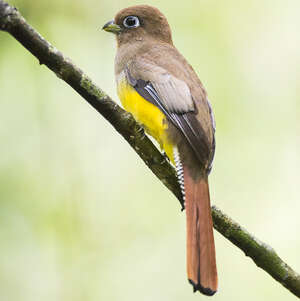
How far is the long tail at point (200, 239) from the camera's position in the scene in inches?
105

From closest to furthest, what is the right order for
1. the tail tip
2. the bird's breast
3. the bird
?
the tail tip, the bird, the bird's breast

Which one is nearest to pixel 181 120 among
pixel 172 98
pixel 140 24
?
pixel 172 98

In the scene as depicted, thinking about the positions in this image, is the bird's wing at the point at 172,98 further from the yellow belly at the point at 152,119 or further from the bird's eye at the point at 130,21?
the bird's eye at the point at 130,21

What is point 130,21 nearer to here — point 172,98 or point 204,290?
point 172,98

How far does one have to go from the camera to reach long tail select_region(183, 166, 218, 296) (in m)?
2.66

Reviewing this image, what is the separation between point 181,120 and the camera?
11.0ft

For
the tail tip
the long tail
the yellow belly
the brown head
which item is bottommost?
the tail tip

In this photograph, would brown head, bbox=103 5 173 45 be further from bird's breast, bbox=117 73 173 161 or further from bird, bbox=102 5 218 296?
bird's breast, bbox=117 73 173 161

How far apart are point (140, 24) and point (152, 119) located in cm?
124

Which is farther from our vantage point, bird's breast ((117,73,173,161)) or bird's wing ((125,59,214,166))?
bird's breast ((117,73,173,161))

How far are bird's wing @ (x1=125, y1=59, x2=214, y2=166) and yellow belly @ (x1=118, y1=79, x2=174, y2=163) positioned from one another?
3 cm

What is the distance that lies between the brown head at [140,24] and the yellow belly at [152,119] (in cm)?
90

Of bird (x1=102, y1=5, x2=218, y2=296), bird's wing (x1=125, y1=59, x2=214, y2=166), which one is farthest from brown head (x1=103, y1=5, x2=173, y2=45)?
bird's wing (x1=125, y1=59, x2=214, y2=166)

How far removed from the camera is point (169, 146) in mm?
3418
